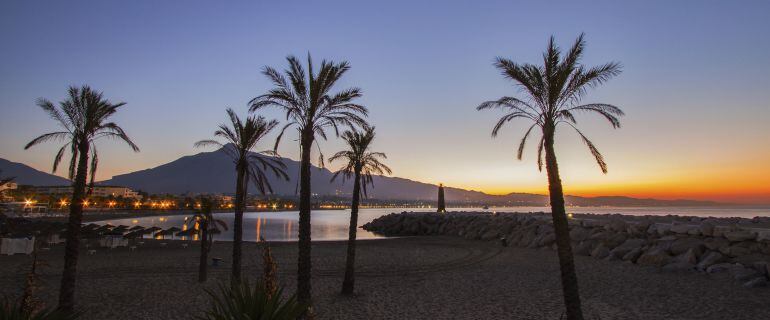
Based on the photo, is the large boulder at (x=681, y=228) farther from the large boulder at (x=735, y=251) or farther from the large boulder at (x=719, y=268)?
the large boulder at (x=719, y=268)

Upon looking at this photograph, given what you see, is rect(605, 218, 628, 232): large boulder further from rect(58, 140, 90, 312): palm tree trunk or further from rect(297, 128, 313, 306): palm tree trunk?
rect(58, 140, 90, 312): palm tree trunk

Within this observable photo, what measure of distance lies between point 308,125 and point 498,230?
31091 millimetres

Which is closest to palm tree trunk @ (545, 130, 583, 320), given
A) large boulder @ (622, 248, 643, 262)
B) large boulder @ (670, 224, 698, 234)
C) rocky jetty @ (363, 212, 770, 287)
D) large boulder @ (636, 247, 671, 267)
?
rocky jetty @ (363, 212, 770, 287)

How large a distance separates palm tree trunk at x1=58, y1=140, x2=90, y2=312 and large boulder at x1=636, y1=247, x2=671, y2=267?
81.9ft

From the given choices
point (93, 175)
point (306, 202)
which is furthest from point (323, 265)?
point (93, 175)

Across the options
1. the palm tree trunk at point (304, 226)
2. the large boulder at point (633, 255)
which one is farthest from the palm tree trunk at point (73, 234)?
the large boulder at point (633, 255)

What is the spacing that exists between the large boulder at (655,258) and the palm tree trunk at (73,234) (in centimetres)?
2498

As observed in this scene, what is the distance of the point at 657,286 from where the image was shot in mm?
17828

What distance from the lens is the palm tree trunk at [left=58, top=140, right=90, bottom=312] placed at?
43.1 feet

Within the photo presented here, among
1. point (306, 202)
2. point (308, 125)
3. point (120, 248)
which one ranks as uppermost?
point (308, 125)

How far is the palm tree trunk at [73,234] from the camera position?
13.1 metres

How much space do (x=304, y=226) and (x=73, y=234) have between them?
709 centimetres

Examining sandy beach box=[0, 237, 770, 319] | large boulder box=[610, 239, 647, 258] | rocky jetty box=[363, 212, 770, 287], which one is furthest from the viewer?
large boulder box=[610, 239, 647, 258]

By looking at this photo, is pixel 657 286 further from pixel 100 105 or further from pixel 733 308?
pixel 100 105
